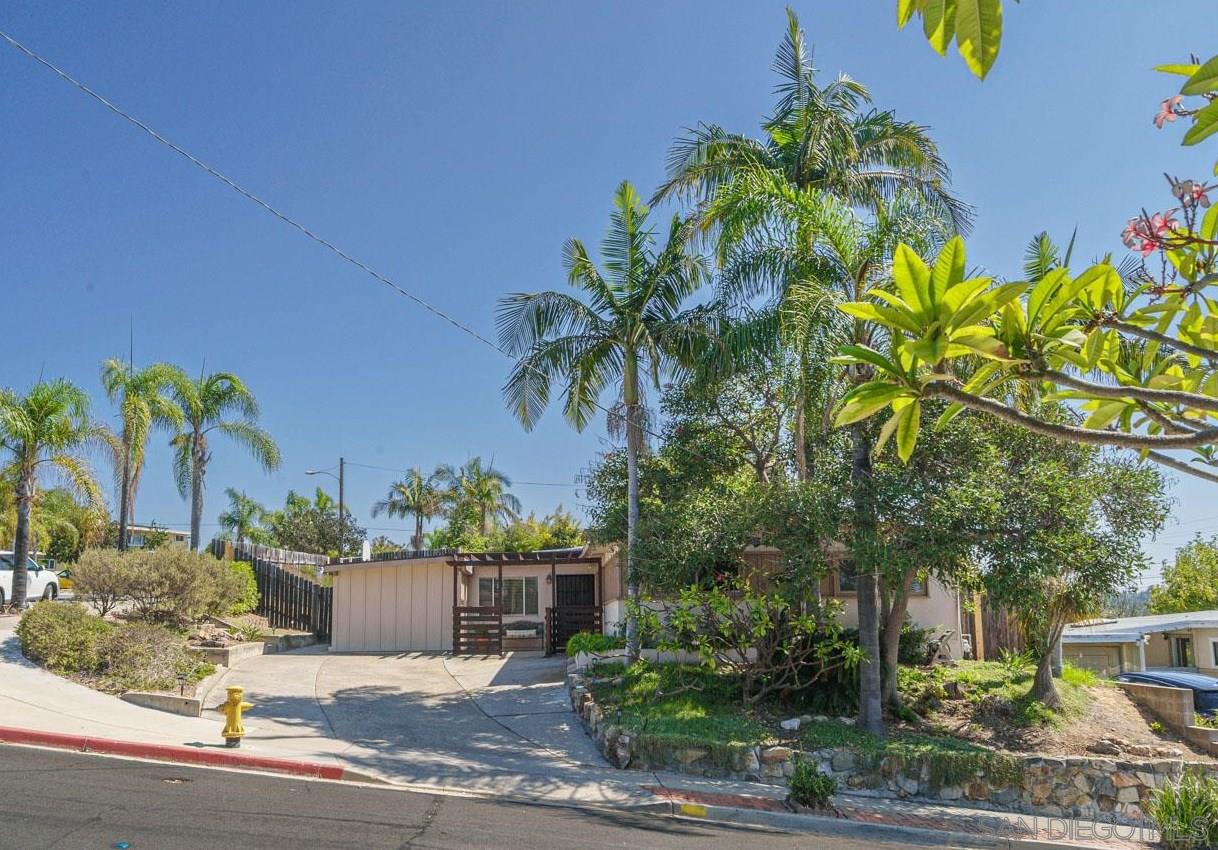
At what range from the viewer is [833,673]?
14.5 metres

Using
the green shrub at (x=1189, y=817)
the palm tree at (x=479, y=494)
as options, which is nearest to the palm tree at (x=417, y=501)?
the palm tree at (x=479, y=494)

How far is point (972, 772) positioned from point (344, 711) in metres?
8.78

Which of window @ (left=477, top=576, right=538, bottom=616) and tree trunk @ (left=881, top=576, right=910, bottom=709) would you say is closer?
tree trunk @ (left=881, top=576, right=910, bottom=709)

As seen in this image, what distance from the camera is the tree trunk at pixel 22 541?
21.0 meters

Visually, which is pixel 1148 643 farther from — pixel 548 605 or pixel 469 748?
pixel 469 748

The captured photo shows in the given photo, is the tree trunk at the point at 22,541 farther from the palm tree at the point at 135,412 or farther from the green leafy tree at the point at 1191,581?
the green leafy tree at the point at 1191,581

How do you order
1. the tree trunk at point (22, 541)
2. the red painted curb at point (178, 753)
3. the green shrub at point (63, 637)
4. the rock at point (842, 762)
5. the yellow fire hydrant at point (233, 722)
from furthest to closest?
the tree trunk at point (22, 541), the green shrub at point (63, 637), the rock at point (842, 762), the yellow fire hydrant at point (233, 722), the red painted curb at point (178, 753)

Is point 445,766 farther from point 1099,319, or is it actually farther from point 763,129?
point 763,129

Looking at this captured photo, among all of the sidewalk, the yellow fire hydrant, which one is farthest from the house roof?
the yellow fire hydrant

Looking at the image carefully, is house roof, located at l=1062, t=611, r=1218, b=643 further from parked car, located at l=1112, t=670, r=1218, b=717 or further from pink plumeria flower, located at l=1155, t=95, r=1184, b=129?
pink plumeria flower, located at l=1155, t=95, r=1184, b=129

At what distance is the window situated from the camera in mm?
24641

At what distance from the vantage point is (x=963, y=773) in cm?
1141

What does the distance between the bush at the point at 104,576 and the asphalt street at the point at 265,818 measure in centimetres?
A: 785

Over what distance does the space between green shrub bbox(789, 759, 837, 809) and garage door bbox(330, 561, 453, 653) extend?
14.2m
